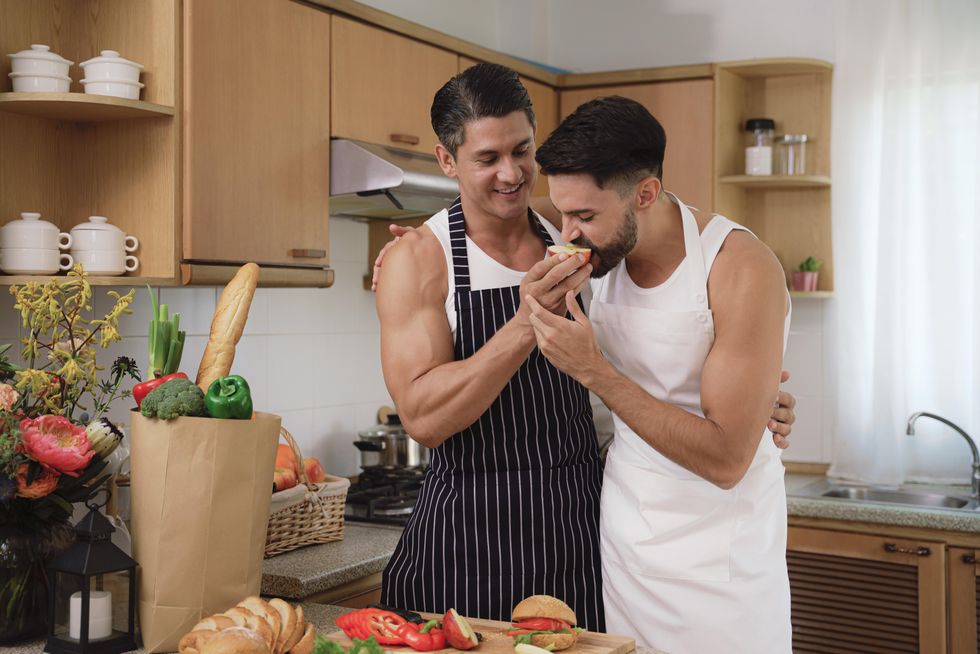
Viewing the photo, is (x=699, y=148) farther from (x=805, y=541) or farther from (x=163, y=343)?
(x=163, y=343)

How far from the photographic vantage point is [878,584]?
324 centimetres

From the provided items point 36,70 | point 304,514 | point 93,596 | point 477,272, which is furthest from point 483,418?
point 36,70

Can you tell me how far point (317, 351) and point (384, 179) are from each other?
31.8 inches

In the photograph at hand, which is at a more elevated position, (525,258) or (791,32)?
(791,32)

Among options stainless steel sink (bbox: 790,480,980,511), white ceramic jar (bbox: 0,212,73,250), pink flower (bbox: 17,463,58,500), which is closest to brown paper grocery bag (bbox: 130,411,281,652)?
pink flower (bbox: 17,463,58,500)

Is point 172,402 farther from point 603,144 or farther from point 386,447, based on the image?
point 386,447

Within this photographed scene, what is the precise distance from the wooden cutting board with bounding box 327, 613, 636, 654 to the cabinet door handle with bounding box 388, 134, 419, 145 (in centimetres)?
180

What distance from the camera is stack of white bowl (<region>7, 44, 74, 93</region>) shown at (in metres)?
2.24

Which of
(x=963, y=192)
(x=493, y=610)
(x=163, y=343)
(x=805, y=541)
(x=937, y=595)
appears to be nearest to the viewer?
(x=163, y=343)

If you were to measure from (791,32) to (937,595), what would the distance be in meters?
2.11

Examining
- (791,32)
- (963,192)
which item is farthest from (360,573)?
(791,32)

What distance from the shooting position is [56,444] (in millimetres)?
1562

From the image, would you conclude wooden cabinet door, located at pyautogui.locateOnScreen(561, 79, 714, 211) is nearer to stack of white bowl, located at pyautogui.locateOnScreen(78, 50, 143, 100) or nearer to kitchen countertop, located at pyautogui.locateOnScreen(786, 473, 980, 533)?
kitchen countertop, located at pyautogui.locateOnScreen(786, 473, 980, 533)

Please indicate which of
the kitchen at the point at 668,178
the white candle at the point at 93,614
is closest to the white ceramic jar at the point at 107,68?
the kitchen at the point at 668,178
